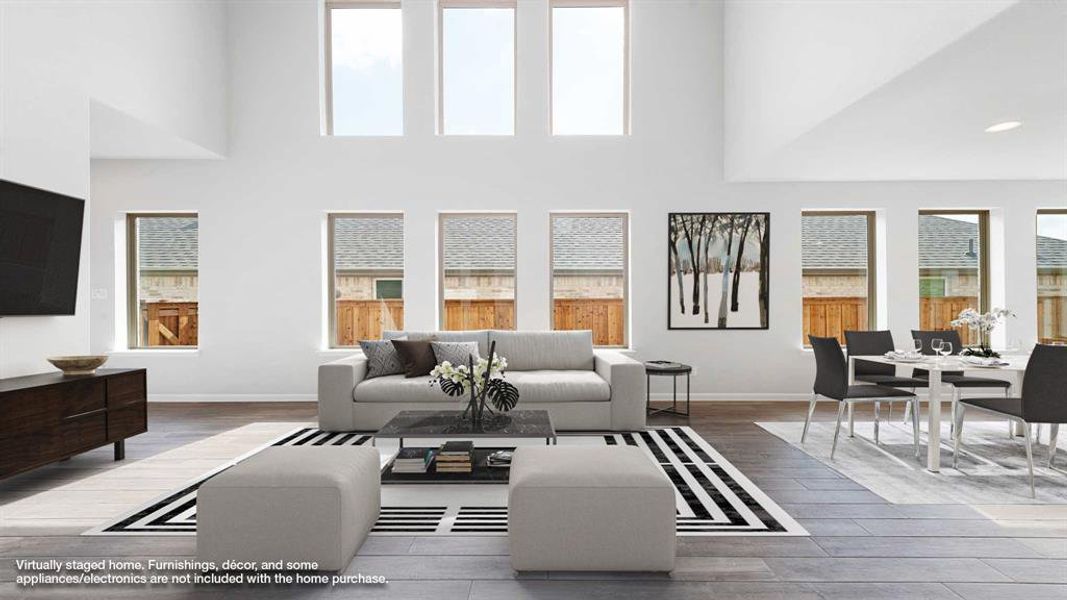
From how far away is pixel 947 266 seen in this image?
21.0 ft

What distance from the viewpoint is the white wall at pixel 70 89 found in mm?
3584

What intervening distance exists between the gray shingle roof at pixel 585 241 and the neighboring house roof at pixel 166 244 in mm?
3962

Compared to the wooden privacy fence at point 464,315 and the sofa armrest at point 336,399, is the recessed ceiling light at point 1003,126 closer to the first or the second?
the wooden privacy fence at point 464,315

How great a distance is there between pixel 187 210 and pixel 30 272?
9.14ft

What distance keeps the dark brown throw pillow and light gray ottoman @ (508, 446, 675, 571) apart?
2.86 metres

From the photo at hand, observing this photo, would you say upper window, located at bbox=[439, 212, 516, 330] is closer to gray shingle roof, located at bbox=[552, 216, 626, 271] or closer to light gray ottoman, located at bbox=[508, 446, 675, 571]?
gray shingle roof, located at bbox=[552, 216, 626, 271]

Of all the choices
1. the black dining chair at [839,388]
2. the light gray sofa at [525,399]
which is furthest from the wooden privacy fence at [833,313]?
the light gray sofa at [525,399]

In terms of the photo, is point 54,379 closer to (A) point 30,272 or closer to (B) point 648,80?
(A) point 30,272

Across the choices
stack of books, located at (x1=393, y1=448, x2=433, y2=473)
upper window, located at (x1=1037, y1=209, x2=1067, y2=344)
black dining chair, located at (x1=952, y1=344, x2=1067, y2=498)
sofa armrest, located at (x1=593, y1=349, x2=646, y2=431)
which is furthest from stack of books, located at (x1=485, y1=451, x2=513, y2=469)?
upper window, located at (x1=1037, y1=209, x2=1067, y2=344)

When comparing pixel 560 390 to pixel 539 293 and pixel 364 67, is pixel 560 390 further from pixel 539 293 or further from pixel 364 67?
pixel 364 67

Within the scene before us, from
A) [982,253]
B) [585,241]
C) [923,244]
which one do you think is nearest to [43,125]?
[585,241]

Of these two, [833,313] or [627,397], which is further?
[833,313]

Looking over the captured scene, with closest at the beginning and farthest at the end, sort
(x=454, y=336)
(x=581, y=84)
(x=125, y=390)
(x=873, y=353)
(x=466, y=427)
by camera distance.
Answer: (x=466, y=427)
(x=125, y=390)
(x=873, y=353)
(x=454, y=336)
(x=581, y=84)

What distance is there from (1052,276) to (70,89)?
29.7 feet
